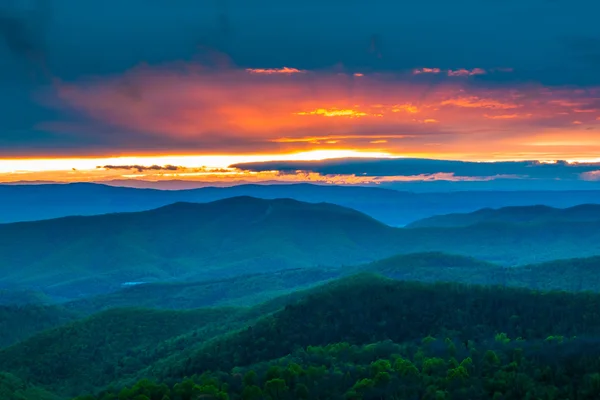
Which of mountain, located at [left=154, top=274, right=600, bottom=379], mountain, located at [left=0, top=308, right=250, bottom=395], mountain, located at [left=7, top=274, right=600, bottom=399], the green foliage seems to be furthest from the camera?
mountain, located at [left=0, top=308, right=250, bottom=395]

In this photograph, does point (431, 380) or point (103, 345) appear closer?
point (431, 380)

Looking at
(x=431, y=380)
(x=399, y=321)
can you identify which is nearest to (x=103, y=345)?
(x=399, y=321)

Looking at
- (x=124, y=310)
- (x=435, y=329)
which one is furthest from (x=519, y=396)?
(x=124, y=310)

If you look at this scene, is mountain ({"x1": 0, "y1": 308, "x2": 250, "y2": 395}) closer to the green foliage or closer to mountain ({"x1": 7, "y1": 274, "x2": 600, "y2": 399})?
mountain ({"x1": 7, "y1": 274, "x2": 600, "y2": 399})

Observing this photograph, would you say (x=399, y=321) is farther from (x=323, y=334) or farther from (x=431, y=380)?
(x=431, y=380)

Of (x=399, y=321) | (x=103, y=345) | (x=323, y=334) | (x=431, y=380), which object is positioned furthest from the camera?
(x=103, y=345)

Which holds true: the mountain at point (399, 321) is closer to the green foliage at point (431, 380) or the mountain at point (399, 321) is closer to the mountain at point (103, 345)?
the mountain at point (103, 345)

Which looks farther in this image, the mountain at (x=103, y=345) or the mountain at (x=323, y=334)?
Answer: the mountain at (x=103, y=345)

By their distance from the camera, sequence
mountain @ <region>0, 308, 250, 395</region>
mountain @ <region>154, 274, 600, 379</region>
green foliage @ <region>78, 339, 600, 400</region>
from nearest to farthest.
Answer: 1. green foliage @ <region>78, 339, 600, 400</region>
2. mountain @ <region>154, 274, 600, 379</region>
3. mountain @ <region>0, 308, 250, 395</region>

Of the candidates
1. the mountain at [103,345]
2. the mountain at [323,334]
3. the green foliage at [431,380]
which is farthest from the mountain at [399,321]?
the green foliage at [431,380]

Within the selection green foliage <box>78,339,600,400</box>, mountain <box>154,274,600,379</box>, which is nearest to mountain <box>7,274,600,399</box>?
mountain <box>154,274,600,379</box>

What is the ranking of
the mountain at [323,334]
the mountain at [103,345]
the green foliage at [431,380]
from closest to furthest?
the green foliage at [431,380] → the mountain at [323,334] → the mountain at [103,345]
